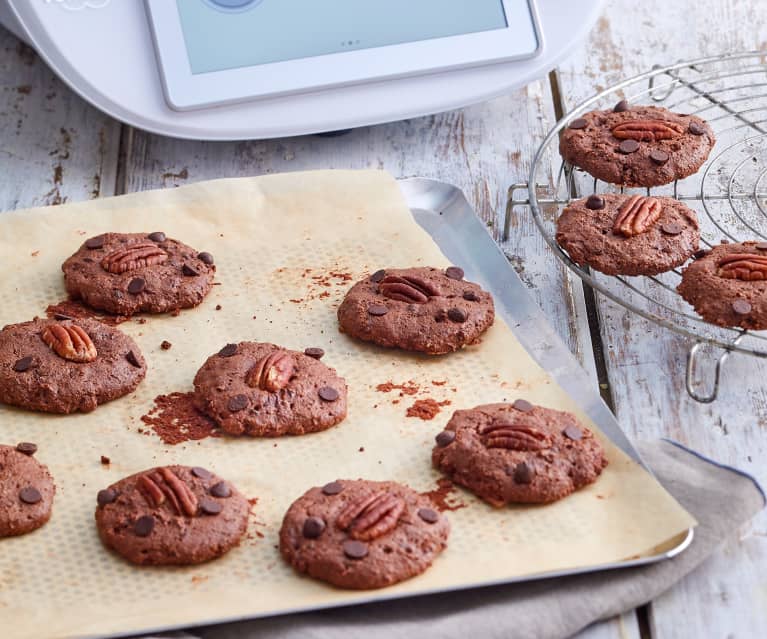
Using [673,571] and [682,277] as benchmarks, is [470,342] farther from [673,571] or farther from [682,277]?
[673,571]

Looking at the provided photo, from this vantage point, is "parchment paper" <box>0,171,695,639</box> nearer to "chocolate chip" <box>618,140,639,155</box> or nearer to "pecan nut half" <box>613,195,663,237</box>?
"pecan nut half" <box>613,195,663,237</box>

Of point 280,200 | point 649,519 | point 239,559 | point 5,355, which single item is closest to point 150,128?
point 280,200

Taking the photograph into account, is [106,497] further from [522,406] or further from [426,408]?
[522,406]

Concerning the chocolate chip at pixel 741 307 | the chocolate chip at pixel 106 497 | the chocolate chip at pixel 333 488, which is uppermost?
the chocolate chip at pixel 106 497

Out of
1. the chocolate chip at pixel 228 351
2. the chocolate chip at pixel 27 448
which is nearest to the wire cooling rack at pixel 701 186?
the chocolate chip at pixel 228 351

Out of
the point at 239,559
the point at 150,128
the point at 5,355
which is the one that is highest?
the point at 150,128

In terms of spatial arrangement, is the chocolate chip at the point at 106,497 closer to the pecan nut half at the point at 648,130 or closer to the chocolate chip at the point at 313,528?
the chocolate chip at the point at 313,528

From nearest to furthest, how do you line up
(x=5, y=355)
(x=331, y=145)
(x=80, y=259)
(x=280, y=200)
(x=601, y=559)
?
1. (x=601, y=559)
2. (x=5, y=355)
3. (x=80, y=259)
4. (x=280, y=200)
5. (x=331, y=145)
